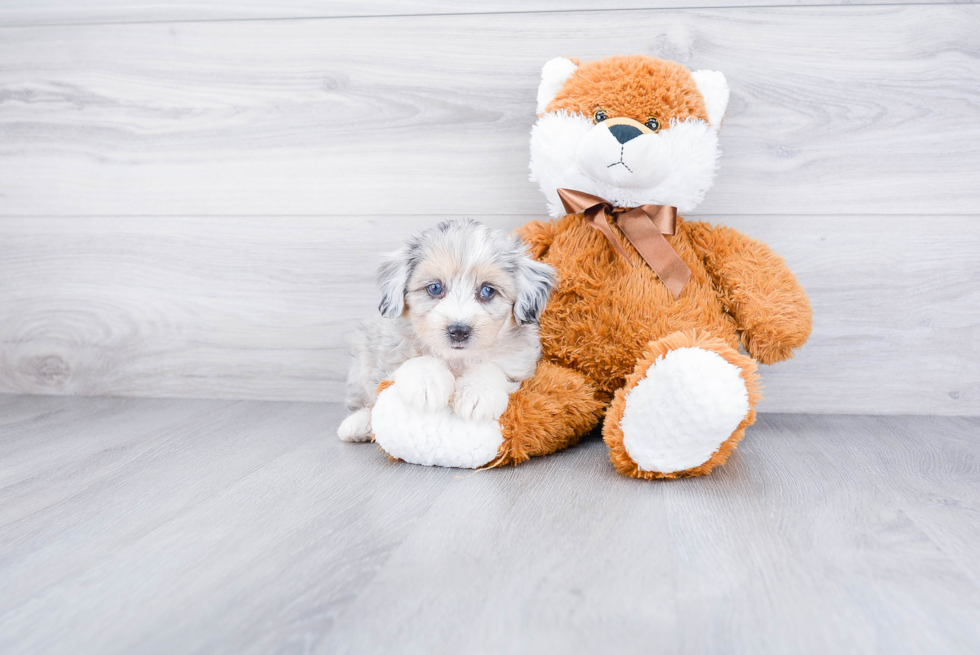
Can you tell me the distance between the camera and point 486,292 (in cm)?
137

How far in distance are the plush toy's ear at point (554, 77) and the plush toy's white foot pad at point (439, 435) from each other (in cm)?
73

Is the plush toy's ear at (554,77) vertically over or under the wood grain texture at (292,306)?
over

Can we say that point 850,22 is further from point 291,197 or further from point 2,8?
point 2,8

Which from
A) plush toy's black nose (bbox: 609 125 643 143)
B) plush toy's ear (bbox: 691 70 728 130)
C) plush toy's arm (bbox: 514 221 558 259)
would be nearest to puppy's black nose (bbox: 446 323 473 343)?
plush toy's arm (bbox: 514 221 558 259)

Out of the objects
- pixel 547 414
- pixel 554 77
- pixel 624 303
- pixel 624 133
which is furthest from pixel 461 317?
pixel 554 77

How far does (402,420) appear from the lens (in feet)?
4.32

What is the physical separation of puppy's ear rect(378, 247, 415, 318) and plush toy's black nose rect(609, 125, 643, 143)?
0.47 m

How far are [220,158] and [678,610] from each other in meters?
1.71

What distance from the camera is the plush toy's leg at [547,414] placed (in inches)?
52.4

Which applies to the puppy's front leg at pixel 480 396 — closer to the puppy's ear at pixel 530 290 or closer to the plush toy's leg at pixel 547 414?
the plush toy's leg at pixel 547 414

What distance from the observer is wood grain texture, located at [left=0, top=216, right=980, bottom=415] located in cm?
176

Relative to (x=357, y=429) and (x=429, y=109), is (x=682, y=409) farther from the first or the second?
(x=429, y=109)

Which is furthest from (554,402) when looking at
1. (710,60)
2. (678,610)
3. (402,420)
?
(710,60)

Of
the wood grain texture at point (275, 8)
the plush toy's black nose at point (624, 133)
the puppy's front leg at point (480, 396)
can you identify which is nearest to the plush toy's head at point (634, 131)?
the plush toy's black nose at point (624, 133)
